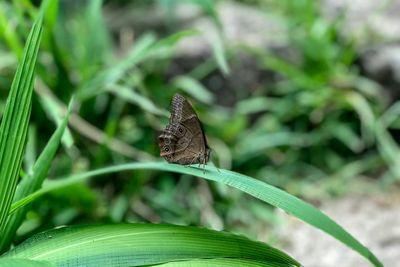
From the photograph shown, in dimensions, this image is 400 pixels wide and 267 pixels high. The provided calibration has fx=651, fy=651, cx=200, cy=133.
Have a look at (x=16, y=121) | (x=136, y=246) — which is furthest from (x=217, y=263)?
(x=16, y=121)

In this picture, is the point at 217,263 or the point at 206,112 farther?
the point at 206,112

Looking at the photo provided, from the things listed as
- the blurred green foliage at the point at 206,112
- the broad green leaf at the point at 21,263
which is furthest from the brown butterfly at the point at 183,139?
the blurred green foliage at the point at 206,112

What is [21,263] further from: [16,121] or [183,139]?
[183,139]

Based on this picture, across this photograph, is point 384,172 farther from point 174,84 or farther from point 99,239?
point 99,239

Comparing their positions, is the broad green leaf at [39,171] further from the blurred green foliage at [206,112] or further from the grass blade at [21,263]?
the blurred green foliage at [206,112]

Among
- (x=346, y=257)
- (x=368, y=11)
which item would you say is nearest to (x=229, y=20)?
(x=368, y=11)

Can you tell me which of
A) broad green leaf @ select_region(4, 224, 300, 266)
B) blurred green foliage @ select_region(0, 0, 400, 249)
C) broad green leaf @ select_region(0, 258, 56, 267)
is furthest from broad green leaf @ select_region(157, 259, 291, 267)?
blurred green foliage @ select_region(0, 0, 400, 249)

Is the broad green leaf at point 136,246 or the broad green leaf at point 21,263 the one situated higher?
the broad green leaf at point 136,246
